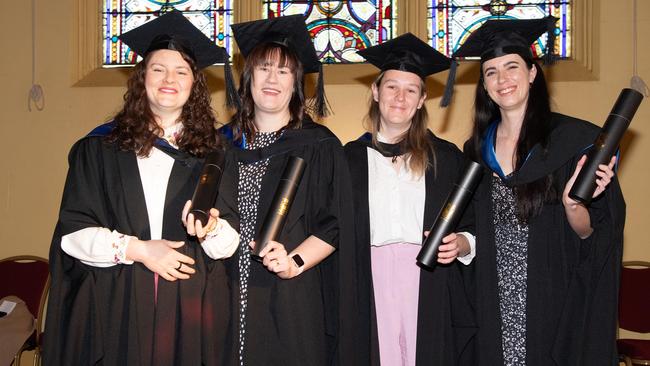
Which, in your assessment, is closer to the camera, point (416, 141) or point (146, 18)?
point (416, 141)

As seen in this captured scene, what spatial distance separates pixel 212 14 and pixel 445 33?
6.76 feet

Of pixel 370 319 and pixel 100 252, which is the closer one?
pixel 100 252

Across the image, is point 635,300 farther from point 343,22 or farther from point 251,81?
point 251,81

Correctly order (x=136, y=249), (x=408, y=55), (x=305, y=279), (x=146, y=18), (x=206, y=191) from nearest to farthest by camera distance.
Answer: (x=206, y=191) < (x=136, y=249) < (x=305, y=279) < (x=408, y=55) < (x=146, y=18)

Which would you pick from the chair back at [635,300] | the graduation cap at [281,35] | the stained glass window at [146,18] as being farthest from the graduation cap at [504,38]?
the stained glass window at [146,18]

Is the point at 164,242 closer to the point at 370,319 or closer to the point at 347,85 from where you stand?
the point at 370,319

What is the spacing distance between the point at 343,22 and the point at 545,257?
3724 mm

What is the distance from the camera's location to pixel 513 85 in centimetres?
363

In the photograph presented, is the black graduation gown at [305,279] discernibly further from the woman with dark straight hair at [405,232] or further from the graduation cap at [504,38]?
the graduation cap at [504,38]

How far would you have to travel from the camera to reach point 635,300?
17.6 ft

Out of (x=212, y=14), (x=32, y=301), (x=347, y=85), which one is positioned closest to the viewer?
(x=32, y=301)

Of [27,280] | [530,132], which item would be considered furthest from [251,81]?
[27,280]

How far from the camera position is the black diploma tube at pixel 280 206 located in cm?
303

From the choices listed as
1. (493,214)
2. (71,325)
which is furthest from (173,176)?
(493,214)
